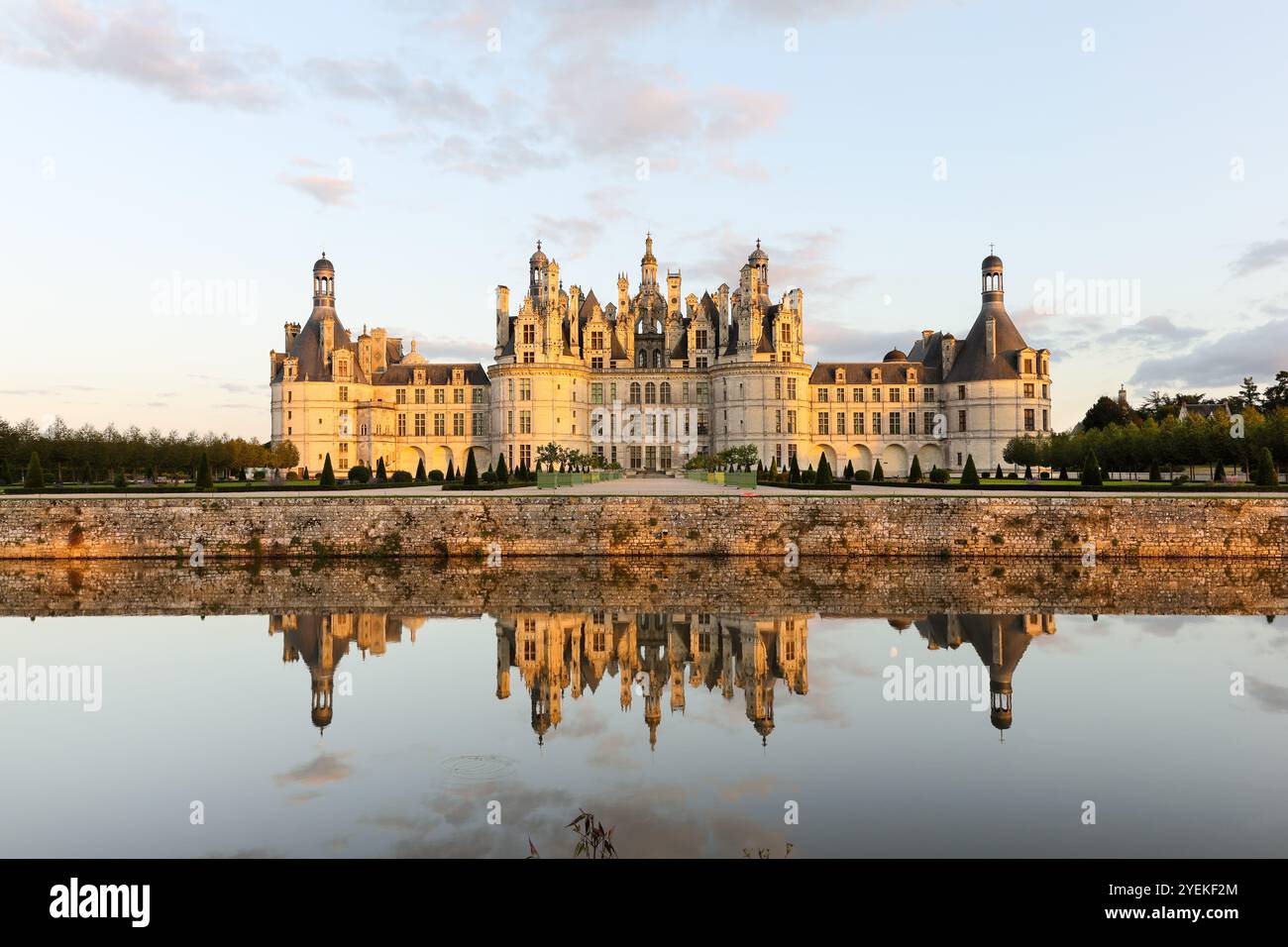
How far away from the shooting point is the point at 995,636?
17.0m

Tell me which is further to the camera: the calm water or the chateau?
the chateau

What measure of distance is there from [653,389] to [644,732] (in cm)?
5370

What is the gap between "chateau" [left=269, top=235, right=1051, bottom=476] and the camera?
200 feet

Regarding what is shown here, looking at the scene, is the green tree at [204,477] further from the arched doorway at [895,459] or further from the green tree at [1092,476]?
the arched doorway at [895,459]

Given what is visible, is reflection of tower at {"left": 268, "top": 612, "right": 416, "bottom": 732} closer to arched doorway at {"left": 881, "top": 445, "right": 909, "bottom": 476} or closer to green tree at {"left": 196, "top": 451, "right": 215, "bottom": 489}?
green tree at {"left": 196, "top": 451, "right": 215, "bottom": 489}

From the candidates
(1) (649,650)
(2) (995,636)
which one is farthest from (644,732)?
(2) (995,636)

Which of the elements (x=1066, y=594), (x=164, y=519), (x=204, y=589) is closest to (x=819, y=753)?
(x=1066, y=594)

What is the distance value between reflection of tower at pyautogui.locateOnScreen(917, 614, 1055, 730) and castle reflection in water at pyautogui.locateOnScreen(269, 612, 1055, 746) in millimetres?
19

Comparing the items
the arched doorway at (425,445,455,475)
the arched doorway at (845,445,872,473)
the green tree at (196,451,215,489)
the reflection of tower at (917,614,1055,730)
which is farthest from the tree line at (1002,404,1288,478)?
the arched doorway at (425,445,455,475)

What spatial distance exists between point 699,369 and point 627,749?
54.8 m

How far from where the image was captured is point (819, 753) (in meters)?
10.4

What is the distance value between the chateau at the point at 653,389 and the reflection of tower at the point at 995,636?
4164 cm

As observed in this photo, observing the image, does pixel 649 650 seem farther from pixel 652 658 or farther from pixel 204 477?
pixel 204 477

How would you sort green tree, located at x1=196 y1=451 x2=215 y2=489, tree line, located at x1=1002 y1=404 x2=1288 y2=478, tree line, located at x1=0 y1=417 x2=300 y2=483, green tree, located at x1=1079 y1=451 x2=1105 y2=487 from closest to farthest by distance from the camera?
1. green tree, located at x1=1079 y1=451 x2=1105 y2=487
2. green tree, located at x1=196 y1=451 x2=215 y2=489
3. tree line, located at x1=1002 y1=404 x2=1288 y2=478
4. tree line, located at x1=0 y1=417 x2=300 y2=483
